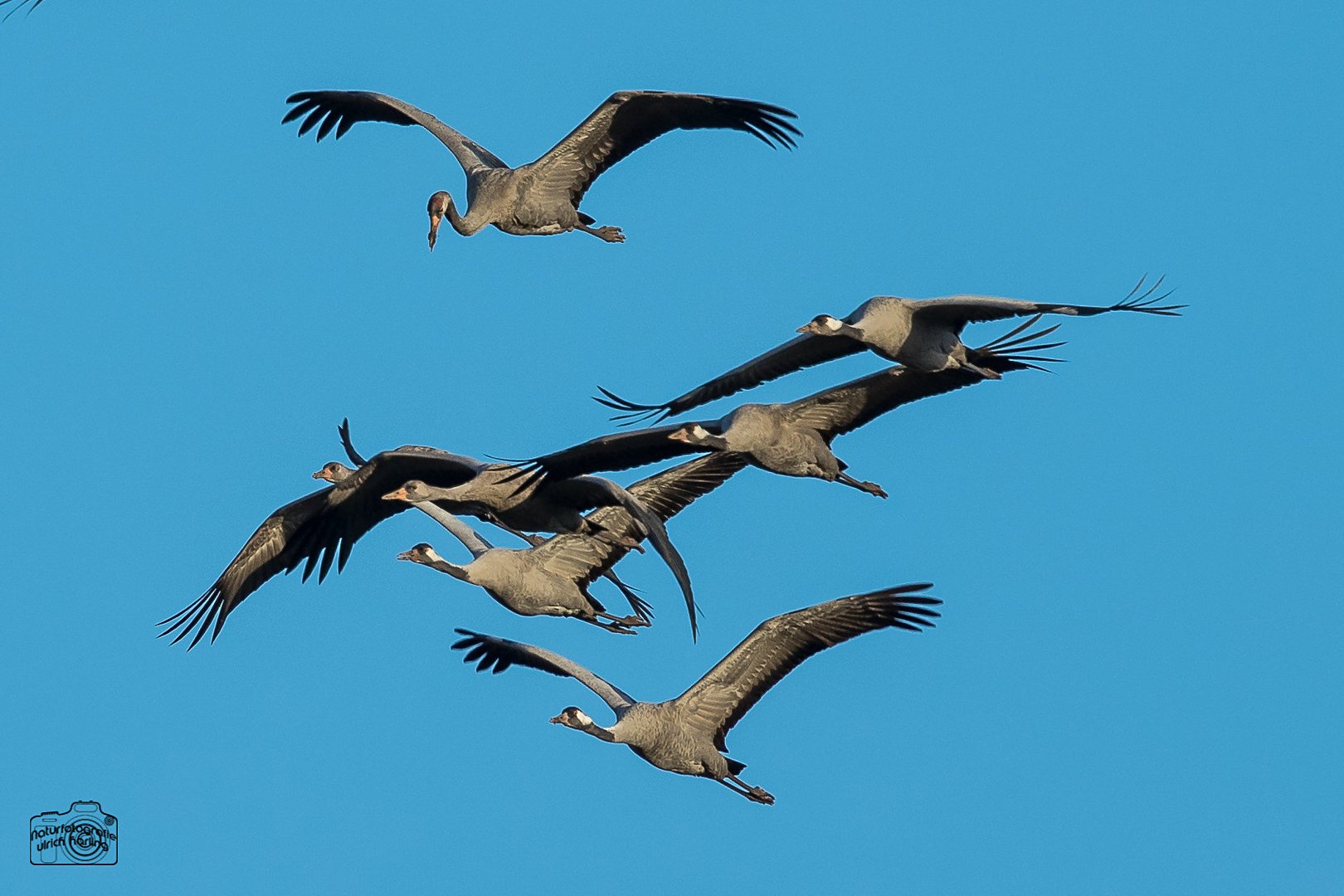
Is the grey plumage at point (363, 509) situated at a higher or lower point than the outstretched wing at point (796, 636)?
higher

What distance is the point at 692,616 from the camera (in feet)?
41.8

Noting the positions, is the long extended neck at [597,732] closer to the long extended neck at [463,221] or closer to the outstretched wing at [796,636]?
the outstretched wing at [796,636]

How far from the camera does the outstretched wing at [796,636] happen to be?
13.3 meters

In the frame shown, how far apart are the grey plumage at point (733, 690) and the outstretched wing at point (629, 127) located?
3507 millimetres

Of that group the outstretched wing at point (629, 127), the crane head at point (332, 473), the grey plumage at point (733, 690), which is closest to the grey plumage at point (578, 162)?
the outstretched wing at point (629, 127)

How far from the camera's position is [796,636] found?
44.0ft

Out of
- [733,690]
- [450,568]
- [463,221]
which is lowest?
[733,690]

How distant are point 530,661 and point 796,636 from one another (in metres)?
2.23

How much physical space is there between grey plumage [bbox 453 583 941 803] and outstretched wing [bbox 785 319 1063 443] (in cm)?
128

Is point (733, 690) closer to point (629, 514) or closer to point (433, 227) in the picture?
point (629, 514)

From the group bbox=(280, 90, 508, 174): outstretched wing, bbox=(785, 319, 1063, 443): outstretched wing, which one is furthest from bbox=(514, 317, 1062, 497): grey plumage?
bbox=(280, 90, 508, 174): outstretched wing

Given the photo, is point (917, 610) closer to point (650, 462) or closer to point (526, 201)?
point (650, 462)

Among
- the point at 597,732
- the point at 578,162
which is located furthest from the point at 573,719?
the point at 578,162

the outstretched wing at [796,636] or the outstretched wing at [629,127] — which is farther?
the outstretched wing at [629,127]
